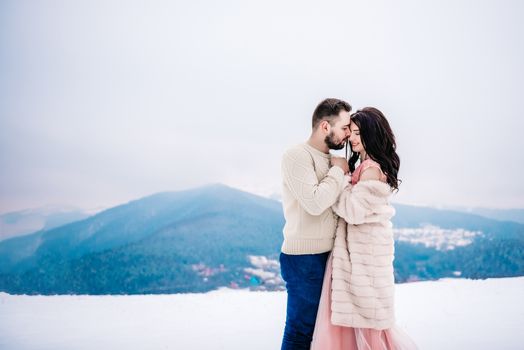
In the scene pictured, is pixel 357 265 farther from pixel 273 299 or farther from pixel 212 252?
pixel 212 252

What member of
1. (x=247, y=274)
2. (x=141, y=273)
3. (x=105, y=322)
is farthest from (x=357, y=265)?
(x=141, y=273)

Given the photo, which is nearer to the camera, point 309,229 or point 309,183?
point 309,183

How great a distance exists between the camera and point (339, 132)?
2107 mm

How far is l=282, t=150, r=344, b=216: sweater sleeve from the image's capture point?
1.91m

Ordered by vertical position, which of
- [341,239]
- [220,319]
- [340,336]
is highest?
[341,239]

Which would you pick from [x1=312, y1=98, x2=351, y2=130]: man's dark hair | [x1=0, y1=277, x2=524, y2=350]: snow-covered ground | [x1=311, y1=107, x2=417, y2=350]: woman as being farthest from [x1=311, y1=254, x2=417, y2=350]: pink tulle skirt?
[x1=0, y1=277, x2=524, y2=350]: snow-covered ground

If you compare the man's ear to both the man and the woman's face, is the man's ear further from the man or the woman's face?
the woman's face

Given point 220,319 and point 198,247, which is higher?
point 220,319

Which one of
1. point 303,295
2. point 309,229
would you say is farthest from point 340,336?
point 309,229

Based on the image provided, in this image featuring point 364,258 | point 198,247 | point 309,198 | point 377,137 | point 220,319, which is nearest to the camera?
point 309,198

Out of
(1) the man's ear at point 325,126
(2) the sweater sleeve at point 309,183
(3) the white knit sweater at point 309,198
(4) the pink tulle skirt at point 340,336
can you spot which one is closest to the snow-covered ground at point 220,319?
(4) the pink tulle skirt at point 340,336

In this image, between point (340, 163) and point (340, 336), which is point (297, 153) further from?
point (340, 336)

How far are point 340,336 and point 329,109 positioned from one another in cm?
113

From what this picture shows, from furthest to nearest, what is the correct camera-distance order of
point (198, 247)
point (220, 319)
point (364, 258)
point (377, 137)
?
point (198, 247) → point (220, 319) → point (377, 137) → point (364, 258)
